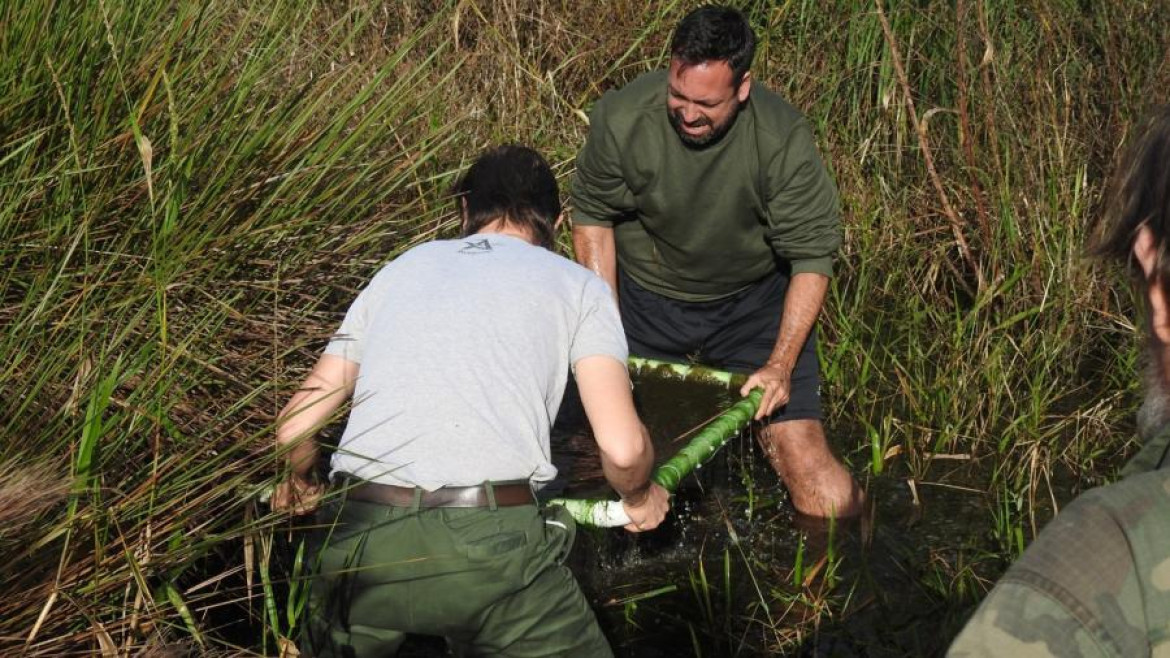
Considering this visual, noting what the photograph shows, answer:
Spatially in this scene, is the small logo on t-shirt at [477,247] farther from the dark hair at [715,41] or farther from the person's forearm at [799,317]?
the person's forearm at [799,317]

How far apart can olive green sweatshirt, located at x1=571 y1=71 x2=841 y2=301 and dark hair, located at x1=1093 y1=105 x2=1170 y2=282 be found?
3.30 metres

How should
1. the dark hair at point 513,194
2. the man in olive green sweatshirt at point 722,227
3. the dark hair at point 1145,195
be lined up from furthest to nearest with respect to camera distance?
the man in olive green sweatshirt at point 722,227 → the dark hair at point 513,194 → the dark hair at point 1145,195

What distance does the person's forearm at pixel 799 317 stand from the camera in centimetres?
474

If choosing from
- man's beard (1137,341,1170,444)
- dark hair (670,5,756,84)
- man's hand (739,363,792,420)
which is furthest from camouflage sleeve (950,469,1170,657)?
dark hair (670,5,756,84)

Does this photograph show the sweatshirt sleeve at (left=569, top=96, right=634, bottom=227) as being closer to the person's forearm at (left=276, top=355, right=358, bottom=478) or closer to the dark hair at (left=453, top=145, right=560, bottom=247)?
the dark hair at (left=453, top=145, right=560, bottom=247)

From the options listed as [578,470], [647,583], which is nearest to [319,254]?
[578,470]

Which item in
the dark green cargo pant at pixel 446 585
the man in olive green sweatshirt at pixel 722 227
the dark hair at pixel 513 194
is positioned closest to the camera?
the dark green cargo pant at pixel 446 585

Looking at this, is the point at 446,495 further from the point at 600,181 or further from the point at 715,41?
the point at 600,181

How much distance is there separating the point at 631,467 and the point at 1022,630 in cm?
194

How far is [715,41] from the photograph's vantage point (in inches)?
177

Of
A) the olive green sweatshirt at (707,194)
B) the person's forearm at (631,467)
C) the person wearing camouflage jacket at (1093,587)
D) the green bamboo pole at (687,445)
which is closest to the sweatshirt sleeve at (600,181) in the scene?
the olive green sweatshirt at (707,194)

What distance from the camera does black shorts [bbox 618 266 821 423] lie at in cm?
507

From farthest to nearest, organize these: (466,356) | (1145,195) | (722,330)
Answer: (722,330) → (466,356) → (1145,195)

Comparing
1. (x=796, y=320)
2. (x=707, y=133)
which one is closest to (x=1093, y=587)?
(x=796, y=320)
